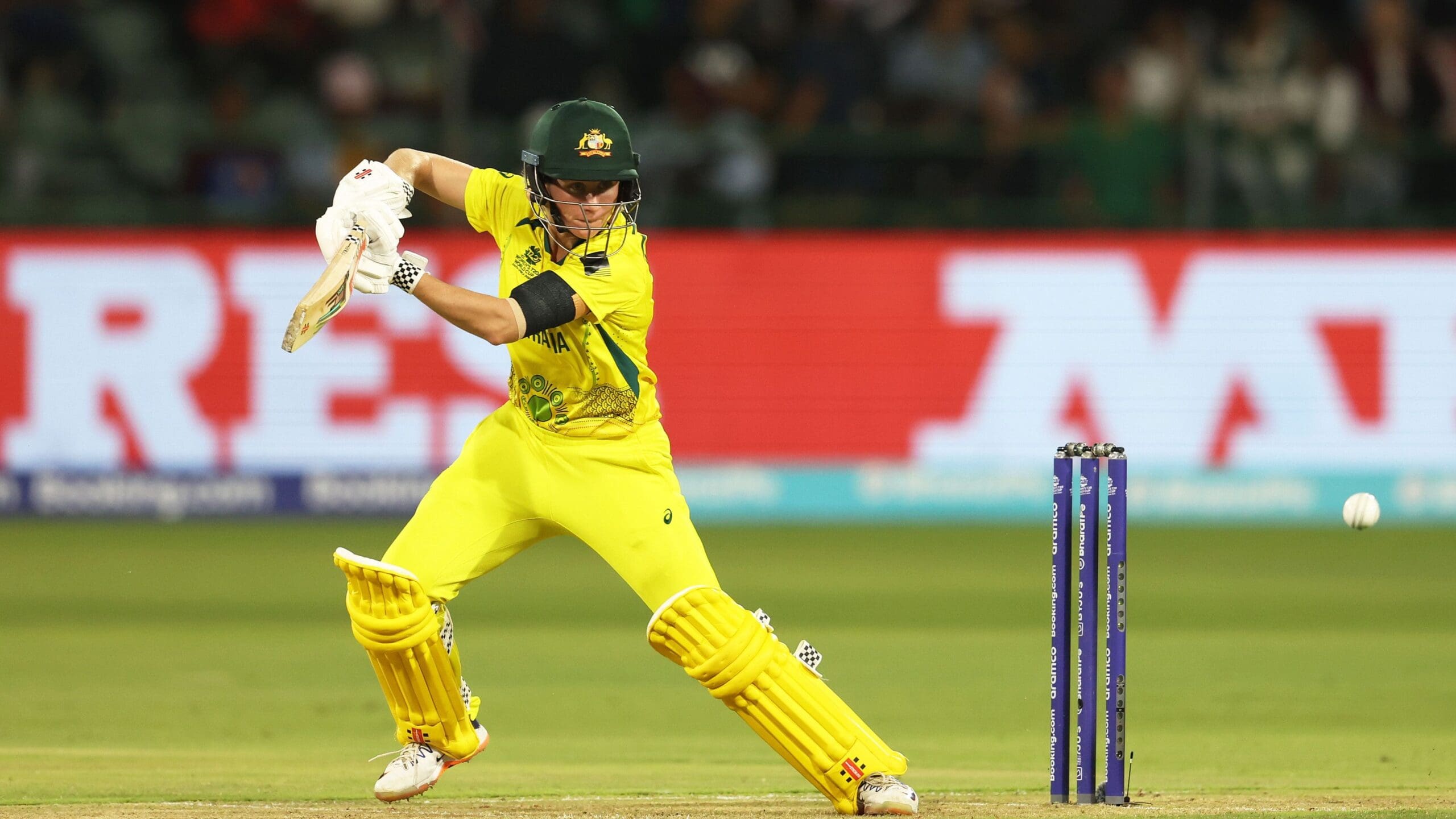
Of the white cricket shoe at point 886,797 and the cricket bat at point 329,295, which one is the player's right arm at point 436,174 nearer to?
the cricket bat at point 329,295

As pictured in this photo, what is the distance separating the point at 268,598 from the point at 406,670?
15.8ft

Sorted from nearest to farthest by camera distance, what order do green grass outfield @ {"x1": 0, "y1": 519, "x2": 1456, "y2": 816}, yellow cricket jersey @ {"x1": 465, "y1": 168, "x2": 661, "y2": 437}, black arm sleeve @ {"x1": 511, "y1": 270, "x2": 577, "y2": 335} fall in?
black arm sleeve @ {"x1": 511, "y1": 270, "x2": 577, "y2": 335} → yellow cricket jersey @ {"x1": 465, "y1": 168, "x2": 661, "y2": 437} → green grass outfield @ {"x1": 0, "y1": 519, "x2": 1456, "y2": 816}

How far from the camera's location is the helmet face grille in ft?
17.0

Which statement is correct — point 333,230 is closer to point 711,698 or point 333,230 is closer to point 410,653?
point 410,653

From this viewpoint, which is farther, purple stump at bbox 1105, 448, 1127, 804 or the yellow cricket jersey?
the yellow cricket jersey

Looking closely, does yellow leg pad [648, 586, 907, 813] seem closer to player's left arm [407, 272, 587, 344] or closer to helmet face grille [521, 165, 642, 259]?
player's left arm [407, 272, 587, 344]

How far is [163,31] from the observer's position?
42.7ft

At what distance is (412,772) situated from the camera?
17.4 feet

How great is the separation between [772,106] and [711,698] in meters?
5.91

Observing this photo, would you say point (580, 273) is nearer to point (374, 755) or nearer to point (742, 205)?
point (374, 755)

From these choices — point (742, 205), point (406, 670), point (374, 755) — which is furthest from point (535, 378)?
point (742, 205)

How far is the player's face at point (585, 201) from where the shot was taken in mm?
5168

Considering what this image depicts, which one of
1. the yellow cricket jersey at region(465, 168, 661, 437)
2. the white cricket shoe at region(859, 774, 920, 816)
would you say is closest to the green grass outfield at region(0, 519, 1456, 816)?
the white cricket shoe at region(859, 774, 920, 816)

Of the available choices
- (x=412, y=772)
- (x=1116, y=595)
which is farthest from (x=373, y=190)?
(x=1116, y=595)
